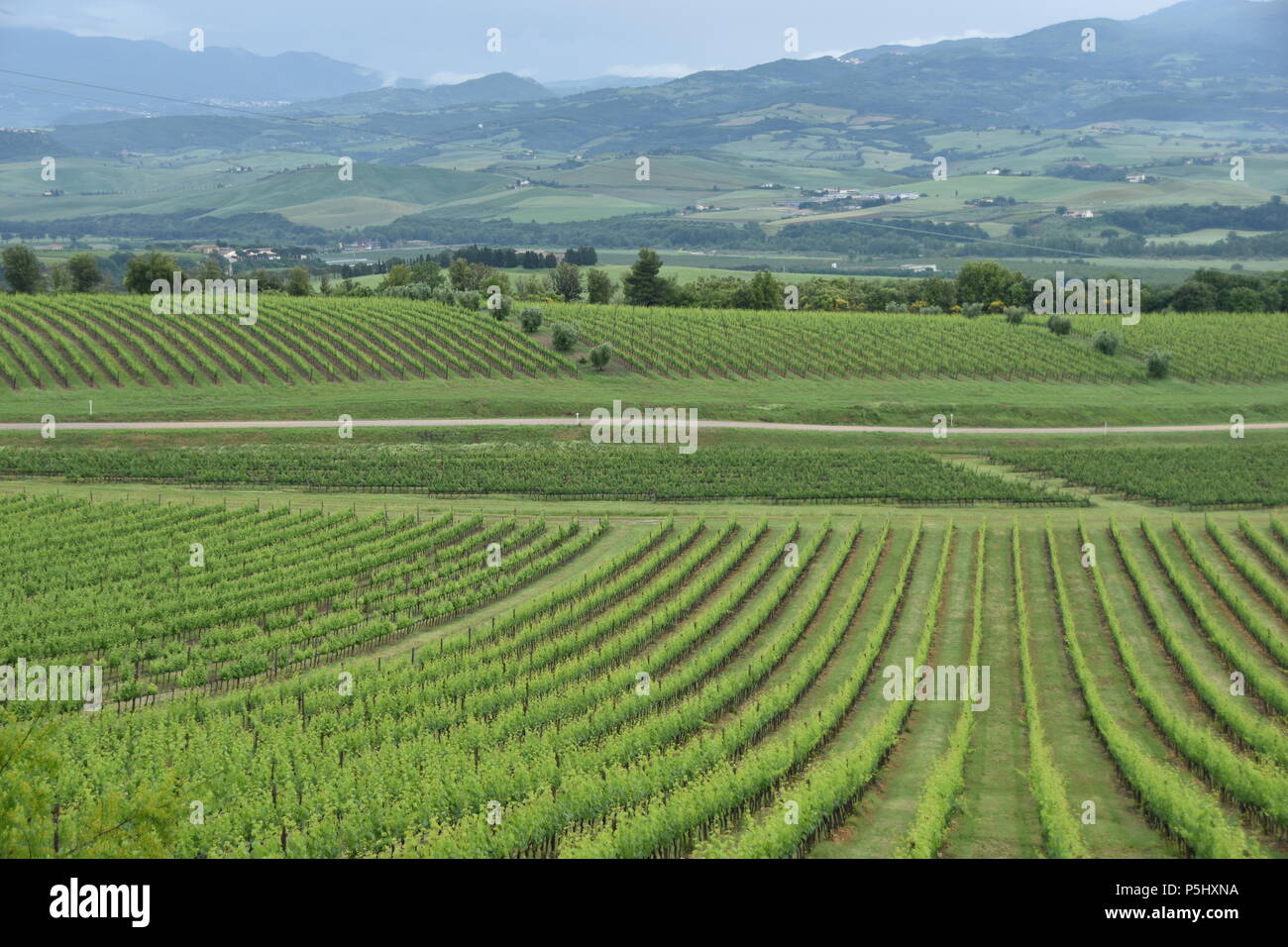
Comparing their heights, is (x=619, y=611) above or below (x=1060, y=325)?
→ below

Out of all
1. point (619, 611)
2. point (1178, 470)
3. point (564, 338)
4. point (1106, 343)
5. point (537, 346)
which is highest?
point (564, 338)

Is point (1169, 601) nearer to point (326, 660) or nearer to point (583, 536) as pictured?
point (583, 536)

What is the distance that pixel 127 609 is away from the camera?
4316cm

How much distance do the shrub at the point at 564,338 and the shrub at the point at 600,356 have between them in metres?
3.82

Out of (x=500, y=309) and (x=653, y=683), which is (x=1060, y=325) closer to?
(x=500, y=309)

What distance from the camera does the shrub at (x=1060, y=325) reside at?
113750mm

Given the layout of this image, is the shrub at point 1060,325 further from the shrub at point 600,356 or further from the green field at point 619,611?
the shrub at point 600,356

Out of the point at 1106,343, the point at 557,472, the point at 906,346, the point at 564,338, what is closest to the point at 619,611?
the point at 557,472

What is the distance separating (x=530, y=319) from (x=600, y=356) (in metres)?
10.7

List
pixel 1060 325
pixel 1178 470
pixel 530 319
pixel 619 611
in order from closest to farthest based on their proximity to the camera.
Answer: pixel 619 611 < pixel 1178 470 < pixel 530 319 < pixel 1060 325

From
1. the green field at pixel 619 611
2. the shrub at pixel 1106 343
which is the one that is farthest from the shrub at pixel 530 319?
the shrub at pixel 1106 343

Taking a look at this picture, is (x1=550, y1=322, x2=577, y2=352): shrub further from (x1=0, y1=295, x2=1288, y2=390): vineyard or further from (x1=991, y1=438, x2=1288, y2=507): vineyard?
(x1=991, y1=438, x2=1288, y2=507): vineyard

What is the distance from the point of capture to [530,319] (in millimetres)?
105375

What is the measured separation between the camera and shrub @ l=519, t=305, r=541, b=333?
10544cm
